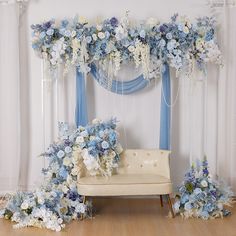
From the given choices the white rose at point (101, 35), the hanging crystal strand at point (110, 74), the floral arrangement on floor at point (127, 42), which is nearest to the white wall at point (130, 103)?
the hanging crystal strand at point (110, 74)

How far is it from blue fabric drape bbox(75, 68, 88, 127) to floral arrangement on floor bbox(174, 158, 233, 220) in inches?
51.9

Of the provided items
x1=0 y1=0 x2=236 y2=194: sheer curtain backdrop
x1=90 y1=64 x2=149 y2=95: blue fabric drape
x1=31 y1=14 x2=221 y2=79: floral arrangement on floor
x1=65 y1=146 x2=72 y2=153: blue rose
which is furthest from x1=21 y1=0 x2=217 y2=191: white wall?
x1=65 y1=146 x2=72 y2=153: blue rose

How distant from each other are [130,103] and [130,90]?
7.5 inches

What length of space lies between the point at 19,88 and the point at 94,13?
121 cm

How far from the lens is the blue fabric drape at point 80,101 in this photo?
4.81 metres

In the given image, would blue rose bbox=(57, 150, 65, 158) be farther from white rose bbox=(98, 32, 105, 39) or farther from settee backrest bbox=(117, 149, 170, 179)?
white rose bbox=(98, 32, 105, 39)

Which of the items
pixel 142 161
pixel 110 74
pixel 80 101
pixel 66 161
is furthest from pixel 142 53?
pixel 66 161

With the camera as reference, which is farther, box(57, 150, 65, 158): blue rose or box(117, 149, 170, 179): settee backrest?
box(117, 149, 170, 179): settee backrest

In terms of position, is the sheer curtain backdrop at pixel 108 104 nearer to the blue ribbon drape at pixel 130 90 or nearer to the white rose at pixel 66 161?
the blue ribbon drape at pixel 130 90

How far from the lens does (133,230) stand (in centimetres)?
383

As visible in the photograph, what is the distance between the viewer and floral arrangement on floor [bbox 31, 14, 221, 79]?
4539 millimetres

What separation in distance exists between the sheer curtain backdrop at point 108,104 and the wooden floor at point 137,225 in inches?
32.9

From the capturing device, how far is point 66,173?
4.40 metres

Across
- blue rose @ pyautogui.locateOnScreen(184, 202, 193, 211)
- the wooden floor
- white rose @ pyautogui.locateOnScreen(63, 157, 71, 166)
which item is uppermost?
white rose @ pyautogui.locateOnScreen(63, 157, 71, 166)
